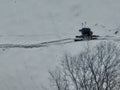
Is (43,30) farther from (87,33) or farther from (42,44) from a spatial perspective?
(87,33)

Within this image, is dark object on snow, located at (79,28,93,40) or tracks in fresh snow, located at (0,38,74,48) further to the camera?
→ tracks in fresh snow, located at (0,38,74,48)

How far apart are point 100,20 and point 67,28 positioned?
1349 millimetres

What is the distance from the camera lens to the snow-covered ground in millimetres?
14891

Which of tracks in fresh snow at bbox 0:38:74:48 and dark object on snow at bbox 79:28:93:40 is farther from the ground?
dark object on snow at bbox 79:28:93:40

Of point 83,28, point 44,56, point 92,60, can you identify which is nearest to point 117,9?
point 83,28

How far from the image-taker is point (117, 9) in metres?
15.2

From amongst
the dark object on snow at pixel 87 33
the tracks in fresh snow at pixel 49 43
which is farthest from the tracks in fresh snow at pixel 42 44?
the dark object on snow at pixel 87 33

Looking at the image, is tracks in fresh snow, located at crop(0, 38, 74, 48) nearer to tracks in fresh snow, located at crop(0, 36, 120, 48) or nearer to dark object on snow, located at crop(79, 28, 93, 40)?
tracks in fresh snow, located at crop(0, 36, 120, 48)

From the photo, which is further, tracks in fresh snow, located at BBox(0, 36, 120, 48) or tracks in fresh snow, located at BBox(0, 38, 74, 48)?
tracks in fresh snow, located at BBox(0, 38, 74, 48)

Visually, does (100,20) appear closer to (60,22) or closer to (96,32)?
(96,32)

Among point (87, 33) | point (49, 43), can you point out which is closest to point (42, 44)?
point (49, 43)

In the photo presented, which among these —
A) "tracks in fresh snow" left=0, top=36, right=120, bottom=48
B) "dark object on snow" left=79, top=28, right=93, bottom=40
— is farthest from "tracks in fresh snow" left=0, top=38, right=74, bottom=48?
"dark object on snow" left=79, top=28, right=93, bottom=40

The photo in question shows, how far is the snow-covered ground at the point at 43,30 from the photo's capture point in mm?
14891

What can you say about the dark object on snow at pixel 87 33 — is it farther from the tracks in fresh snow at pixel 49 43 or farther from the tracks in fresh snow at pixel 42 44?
the tracks in fresh snow at pixel 42 44
